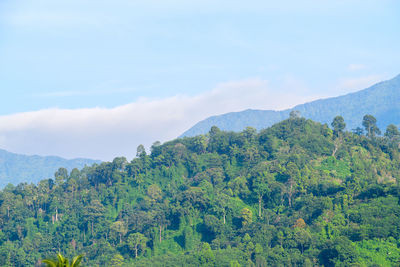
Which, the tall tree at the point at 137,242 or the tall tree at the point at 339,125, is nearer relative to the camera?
the tall tree at the point at 137,242

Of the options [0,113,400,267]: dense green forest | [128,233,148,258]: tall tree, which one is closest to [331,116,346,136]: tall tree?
[0,113,400,267]: dense green forest

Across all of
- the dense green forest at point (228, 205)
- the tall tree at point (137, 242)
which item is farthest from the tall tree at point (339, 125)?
the tall tree at point (137, 242)

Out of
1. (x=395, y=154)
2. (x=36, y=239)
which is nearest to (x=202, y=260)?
(x=36, y=239)

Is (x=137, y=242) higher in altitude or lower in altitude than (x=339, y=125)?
lower

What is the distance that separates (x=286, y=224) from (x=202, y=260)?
15.3 metres

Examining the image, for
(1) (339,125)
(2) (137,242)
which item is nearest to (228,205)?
(2) (137,242)

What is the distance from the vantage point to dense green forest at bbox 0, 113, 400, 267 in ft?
229

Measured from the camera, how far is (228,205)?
3280 inches

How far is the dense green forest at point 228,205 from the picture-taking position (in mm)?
69750

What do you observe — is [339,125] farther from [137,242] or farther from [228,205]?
[137,242]

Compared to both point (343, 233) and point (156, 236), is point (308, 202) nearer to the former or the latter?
point (343, 233)

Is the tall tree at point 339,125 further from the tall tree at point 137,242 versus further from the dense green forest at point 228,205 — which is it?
the tall tree at point 137,242

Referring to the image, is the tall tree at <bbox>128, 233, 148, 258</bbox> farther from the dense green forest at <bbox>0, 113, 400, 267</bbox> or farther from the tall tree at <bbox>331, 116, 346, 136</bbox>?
the tall tree at <bbox>331, 116, 346, 136</bbox>

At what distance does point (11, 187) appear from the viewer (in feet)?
354
